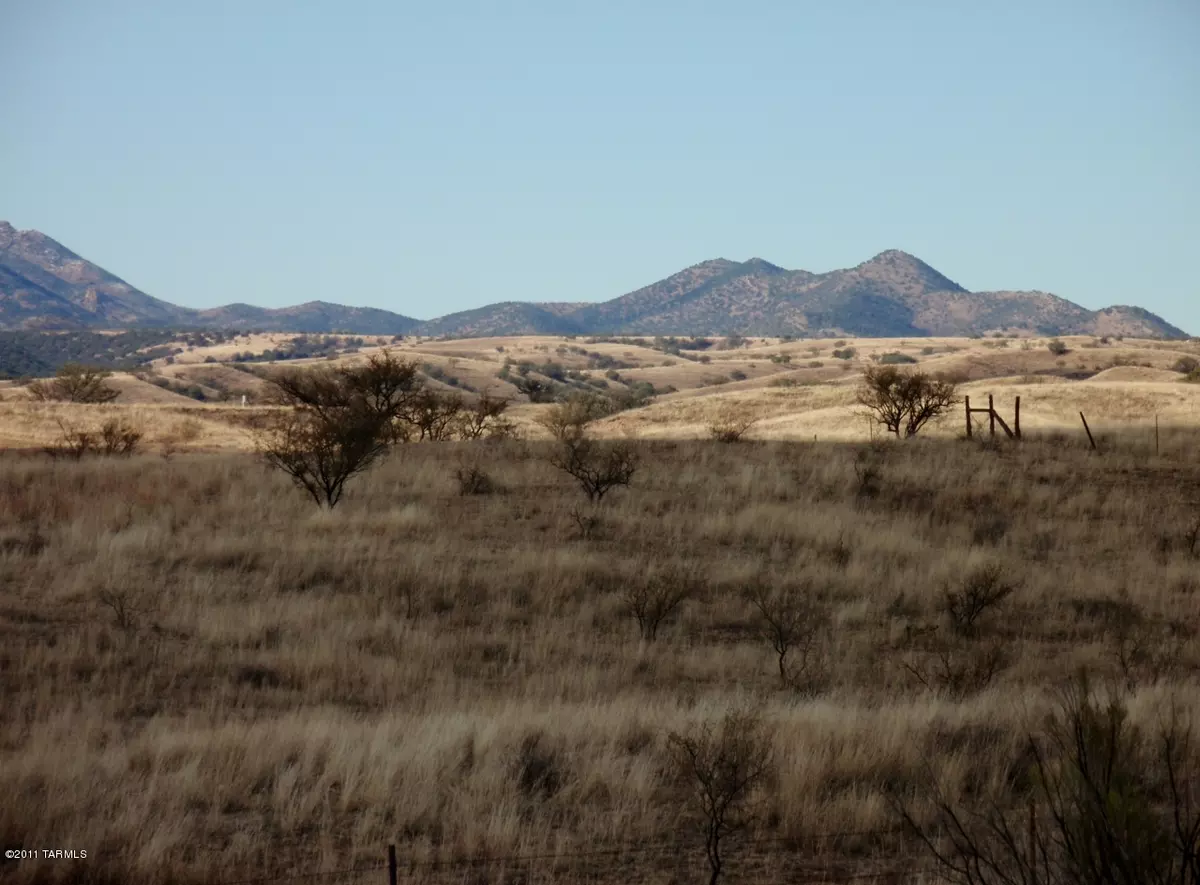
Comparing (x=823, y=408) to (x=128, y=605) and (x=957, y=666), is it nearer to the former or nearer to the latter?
(x=957, y=666)

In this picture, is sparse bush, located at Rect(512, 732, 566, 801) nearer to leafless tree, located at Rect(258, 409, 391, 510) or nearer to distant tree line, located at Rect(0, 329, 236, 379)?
leafless tree, located at Rect(258, 409, 391, 510)

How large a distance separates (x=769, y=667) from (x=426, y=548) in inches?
255

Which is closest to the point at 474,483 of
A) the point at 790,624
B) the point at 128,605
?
the point at 128,605

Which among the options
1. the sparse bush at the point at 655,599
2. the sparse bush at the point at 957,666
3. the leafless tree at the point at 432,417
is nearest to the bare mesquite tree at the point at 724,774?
the sparse bush at the point at 957,666

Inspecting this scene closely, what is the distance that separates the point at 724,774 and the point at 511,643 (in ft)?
20.1

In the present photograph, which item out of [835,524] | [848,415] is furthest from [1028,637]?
[848,415]

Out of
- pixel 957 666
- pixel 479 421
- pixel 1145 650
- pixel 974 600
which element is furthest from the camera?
pixel 479 421

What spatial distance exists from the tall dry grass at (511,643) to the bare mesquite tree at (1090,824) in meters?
0.75

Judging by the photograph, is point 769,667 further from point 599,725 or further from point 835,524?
point 835,524

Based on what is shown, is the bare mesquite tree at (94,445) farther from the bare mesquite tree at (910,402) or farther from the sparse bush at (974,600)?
the bare mesquite tree at (910,402)

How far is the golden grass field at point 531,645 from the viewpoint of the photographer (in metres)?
6.99

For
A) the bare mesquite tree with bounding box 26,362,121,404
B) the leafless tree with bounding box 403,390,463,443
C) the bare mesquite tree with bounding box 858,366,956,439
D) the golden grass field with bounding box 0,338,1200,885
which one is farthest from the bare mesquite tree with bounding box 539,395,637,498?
the bare mesquite tree with bounding box 26,362,121,404

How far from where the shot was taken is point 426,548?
17312 millimetres

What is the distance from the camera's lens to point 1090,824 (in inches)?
183
